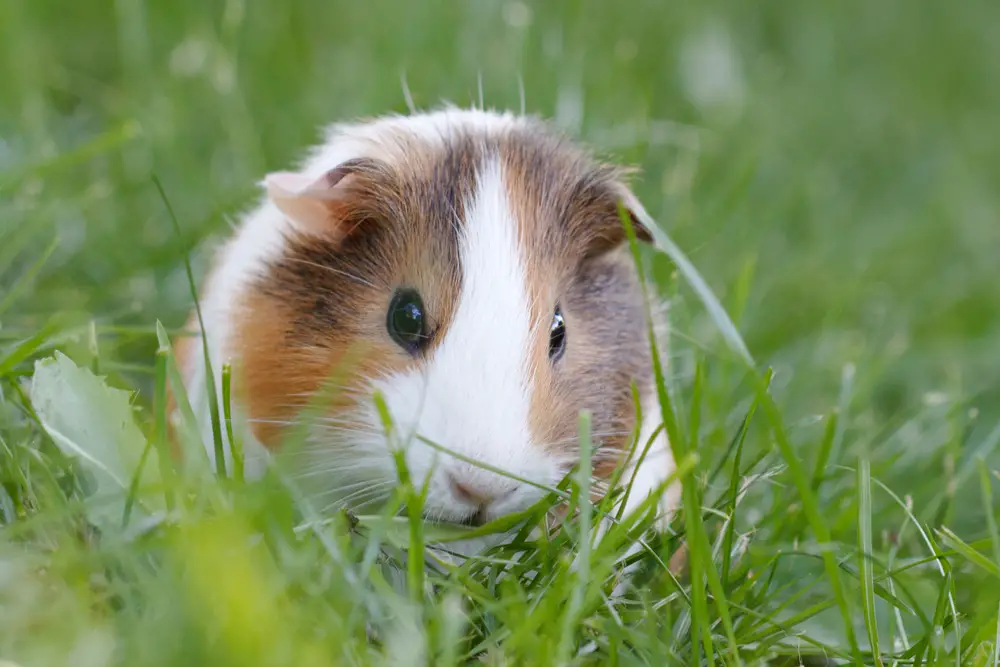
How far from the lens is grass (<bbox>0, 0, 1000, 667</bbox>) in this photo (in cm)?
175

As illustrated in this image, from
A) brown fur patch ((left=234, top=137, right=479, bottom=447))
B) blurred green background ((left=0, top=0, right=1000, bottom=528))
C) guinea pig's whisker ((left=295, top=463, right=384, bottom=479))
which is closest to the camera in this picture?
guinea pig's whisker ((left=295, top=463, right=384, bottom=479))

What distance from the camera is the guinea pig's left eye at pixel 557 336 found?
238cm

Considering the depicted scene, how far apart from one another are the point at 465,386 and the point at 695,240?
6.38ft

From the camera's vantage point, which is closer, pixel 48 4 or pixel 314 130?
pixel 314 130

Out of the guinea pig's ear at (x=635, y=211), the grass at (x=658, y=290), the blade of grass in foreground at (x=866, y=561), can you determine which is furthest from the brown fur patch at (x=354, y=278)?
the blade of grass in foreground at (x=866, y=561)

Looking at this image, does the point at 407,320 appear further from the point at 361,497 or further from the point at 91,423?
the point at 91,423

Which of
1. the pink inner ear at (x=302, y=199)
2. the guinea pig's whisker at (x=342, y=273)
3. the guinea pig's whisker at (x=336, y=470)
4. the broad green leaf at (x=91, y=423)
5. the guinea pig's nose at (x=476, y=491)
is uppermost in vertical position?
the pink inner ear at (x=302, y=199)

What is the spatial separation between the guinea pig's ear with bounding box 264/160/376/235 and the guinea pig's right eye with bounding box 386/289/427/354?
0.26m

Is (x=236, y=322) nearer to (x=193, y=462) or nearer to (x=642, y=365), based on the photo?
(x=193, y=462)

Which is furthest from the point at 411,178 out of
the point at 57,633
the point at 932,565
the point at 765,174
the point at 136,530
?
the point at 765,174

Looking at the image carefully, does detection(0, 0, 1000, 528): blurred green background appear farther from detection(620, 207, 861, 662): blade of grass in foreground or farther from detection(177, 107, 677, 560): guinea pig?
detection(620, 207, 861, 662): blade of grass in foreground

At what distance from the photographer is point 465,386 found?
204 cm

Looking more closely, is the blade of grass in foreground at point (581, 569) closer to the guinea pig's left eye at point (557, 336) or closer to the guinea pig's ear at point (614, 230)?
the guinea pig's left eye at point (557, 336)

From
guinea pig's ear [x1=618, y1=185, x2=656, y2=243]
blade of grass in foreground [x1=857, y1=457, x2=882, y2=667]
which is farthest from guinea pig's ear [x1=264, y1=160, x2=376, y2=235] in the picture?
blade of grass in foreground [x1=857, y1=457, x2=882, y2=667]
